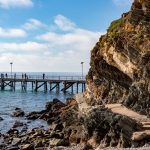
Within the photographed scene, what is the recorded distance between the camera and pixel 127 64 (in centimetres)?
3319

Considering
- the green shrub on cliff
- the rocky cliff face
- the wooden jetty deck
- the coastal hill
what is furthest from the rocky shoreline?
the wooden jetty deck

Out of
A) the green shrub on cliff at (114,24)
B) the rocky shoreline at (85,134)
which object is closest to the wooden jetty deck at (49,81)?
the green shrub on cliff at (114,24)

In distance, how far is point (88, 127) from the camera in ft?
96.2

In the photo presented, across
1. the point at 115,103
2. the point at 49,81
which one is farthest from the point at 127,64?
the point at 49,81

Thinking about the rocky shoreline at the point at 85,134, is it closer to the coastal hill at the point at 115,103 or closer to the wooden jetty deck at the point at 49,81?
the coastal hill at the point at 115,103

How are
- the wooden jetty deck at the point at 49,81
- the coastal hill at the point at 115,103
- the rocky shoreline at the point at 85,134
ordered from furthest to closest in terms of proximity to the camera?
the wooden jetty deck at the point at 49,81 < the coastal hill at the point at 115,103 < the rocky shoreline at the point at 85,134

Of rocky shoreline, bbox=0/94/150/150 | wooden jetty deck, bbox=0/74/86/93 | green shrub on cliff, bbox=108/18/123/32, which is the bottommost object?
rocky shoreline, bbox=0/94/150/150

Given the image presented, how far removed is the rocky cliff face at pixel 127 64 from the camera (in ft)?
102

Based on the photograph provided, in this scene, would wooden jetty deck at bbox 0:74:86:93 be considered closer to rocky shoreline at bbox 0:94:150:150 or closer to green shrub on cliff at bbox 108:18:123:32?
green shrub on cliff at bbox 108:18:123:32

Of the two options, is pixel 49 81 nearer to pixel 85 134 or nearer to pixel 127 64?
pixel 127 64

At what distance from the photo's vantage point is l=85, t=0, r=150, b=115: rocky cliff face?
3098cm

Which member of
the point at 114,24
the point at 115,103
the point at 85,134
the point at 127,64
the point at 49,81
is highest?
the point at 114,24

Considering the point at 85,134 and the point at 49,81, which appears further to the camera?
the point at 49,81

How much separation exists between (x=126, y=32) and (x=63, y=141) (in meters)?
10.0
